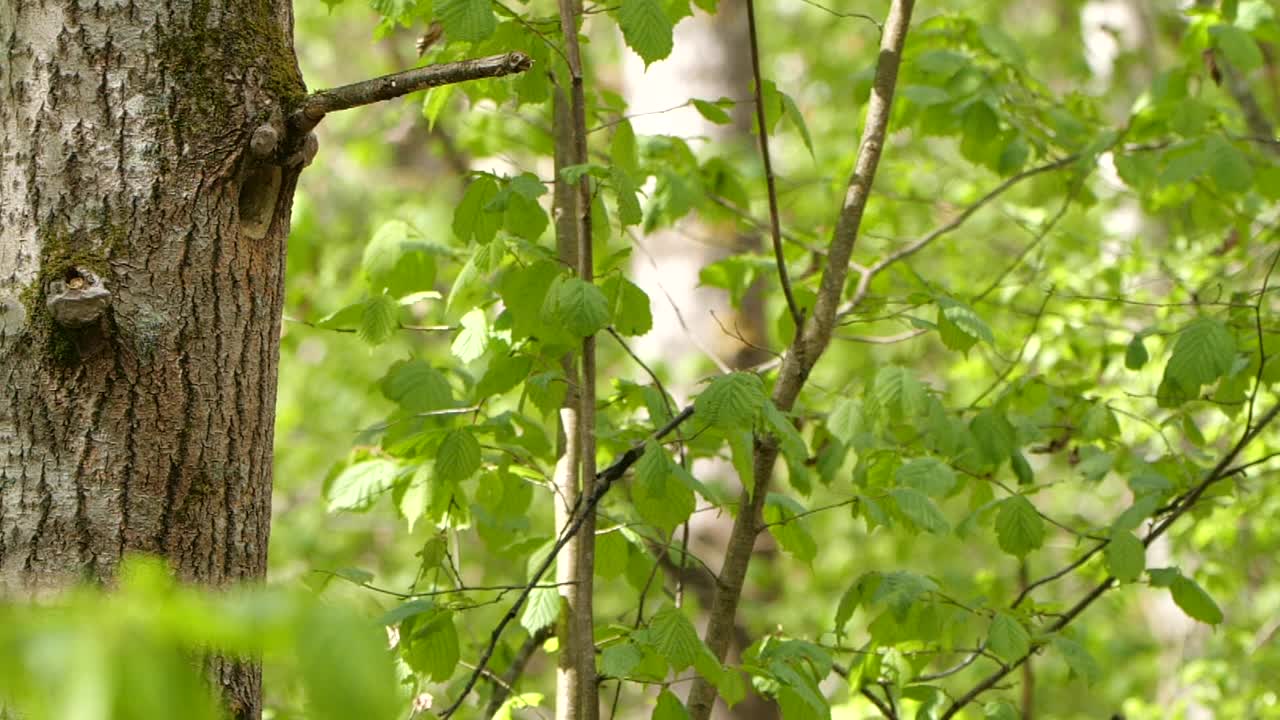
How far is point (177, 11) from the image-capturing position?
61.1 inches

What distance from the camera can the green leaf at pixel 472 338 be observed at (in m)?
2.12

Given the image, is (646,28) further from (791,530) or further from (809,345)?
(791,530)

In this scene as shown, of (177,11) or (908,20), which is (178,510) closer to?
(177,11)

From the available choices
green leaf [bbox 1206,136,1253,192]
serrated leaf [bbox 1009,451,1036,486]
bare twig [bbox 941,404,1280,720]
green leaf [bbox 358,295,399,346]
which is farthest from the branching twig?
green leaf [bbox 1206,136,1253,192]

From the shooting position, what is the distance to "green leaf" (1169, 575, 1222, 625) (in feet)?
7.86

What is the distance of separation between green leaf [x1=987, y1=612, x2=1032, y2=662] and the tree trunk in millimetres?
1335

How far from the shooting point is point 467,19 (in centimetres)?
180

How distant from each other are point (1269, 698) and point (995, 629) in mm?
2960

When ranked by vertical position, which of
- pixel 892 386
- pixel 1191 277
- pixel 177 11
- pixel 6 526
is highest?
pixel 1191 277

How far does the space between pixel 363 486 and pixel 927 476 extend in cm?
111

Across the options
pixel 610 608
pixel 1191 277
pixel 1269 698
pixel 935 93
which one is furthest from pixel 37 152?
pixel 610 608

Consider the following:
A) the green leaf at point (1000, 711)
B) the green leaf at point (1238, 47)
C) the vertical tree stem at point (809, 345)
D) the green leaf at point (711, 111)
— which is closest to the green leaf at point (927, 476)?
the vertical tree stem at point (809, 345)

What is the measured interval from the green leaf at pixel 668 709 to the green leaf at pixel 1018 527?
78 cm

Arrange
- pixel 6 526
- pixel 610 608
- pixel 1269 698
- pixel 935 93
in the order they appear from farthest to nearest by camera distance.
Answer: pixel 610 608 < pixel 1269 698 < pixel 935 93 < pixel 6 526
